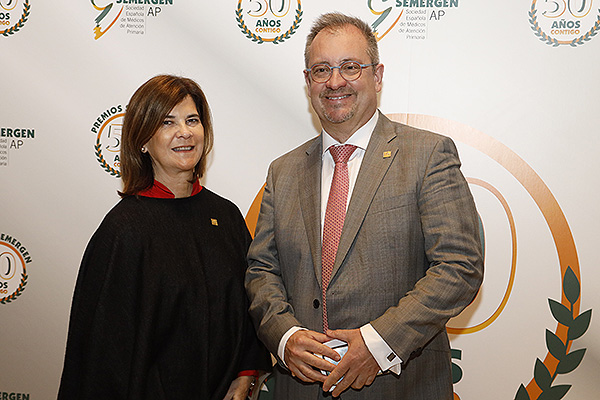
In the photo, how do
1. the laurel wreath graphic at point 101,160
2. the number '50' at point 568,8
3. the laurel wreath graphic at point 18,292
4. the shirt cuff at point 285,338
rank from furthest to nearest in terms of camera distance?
the laurel wreath graphic at point 18,292, the laurel wreath graphic at point 101,160, the number '50' at point 568,8, the shirt cuff at point 285,338

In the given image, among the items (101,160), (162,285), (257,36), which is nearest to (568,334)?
(162,285)

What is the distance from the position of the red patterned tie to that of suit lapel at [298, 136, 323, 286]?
3cm

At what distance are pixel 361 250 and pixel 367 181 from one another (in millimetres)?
251

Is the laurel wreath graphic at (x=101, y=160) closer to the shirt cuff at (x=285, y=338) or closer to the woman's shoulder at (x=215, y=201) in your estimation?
the woman's shoulder at (x=215, y=201)

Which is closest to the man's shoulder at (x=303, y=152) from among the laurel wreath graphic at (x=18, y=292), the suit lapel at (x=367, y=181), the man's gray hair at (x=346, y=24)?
the suit lapel at (x=367, y=181)

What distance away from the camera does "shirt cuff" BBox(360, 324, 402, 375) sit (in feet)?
5.84

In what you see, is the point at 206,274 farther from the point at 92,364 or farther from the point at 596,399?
the point at 596,399

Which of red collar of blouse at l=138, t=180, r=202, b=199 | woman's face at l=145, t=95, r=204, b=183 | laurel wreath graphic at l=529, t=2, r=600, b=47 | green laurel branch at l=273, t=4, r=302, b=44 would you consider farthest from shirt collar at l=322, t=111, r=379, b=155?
laurel wreath graphic at l=529, t=2, r=600, b=47

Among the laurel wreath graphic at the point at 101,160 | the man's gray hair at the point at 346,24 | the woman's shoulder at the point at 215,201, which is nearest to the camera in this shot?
the man's gray hair at the point at 346,24

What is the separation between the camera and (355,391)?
197 cm

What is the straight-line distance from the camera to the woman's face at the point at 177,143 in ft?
7.34

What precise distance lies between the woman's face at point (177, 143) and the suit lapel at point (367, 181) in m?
0.71

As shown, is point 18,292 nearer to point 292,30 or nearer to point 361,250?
point 292,30

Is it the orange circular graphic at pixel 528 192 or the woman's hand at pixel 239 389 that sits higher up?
the orange circular graphic at pixel 528 192
